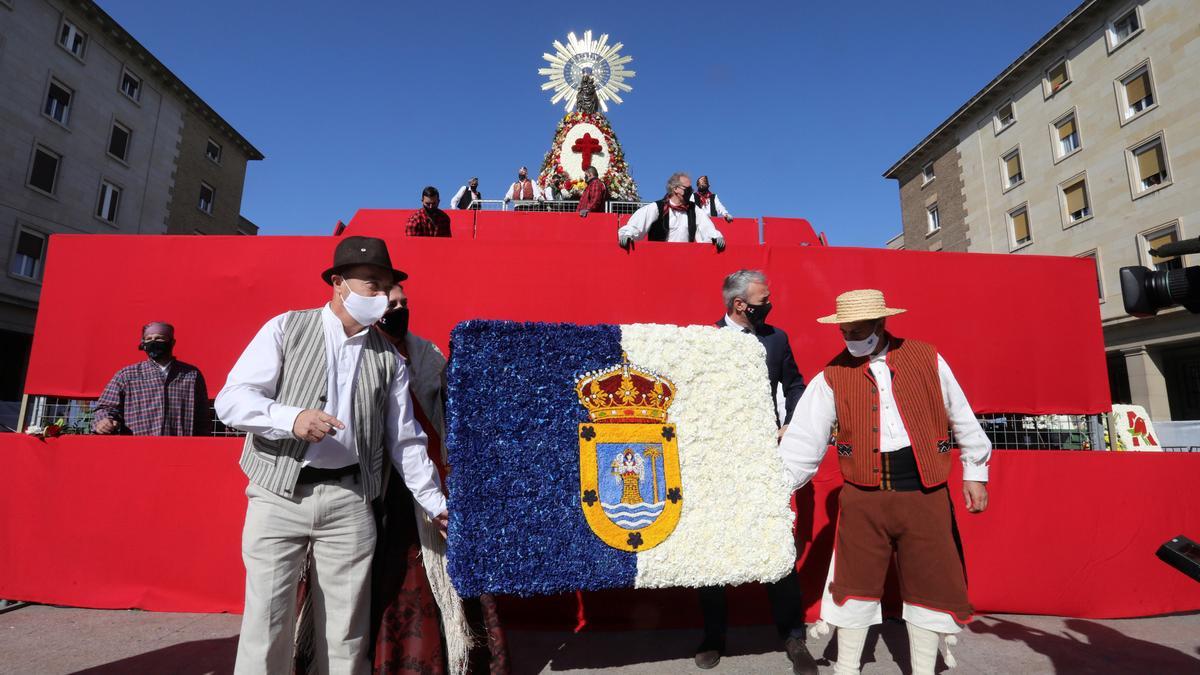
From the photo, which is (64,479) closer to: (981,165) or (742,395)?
(742,395)

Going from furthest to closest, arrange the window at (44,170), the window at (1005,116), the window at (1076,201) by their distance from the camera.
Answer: the window at (1005,116) → the window at (1076,201) → the window at (44,170)

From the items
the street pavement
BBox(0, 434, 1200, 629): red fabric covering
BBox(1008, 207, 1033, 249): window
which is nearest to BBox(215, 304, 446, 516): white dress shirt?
the street pavement

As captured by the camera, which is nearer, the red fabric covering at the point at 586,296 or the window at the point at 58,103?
the red fabric covering at the point at 586,296

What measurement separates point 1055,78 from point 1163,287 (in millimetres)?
23396

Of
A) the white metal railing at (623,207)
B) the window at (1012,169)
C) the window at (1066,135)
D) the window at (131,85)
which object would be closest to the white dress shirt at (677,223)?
the white metal railing at (623,207)

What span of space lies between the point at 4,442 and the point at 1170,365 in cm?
2377

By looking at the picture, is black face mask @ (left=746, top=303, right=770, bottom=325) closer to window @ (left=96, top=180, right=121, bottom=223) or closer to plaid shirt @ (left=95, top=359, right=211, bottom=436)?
plaid shirt @ (left=95, top=359, right=211, bottom=436)

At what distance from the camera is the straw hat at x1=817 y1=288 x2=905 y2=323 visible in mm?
2436

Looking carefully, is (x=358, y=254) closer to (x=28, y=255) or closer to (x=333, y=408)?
(x=333, y=408)

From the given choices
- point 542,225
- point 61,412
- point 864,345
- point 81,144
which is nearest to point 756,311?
point 864,345

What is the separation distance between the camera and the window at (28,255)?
16.1 metres

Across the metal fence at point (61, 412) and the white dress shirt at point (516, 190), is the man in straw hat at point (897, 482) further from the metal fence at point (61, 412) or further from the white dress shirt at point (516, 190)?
the white dress shirt at point (516, 190)

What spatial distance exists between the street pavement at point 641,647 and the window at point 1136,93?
19296 millimetres

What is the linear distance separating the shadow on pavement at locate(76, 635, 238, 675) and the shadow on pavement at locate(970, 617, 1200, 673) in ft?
13.4
